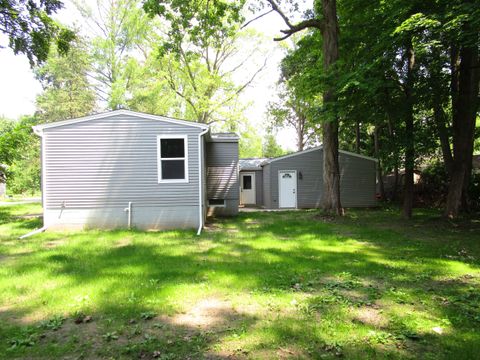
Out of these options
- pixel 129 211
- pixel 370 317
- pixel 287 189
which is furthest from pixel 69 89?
pixel 370 317

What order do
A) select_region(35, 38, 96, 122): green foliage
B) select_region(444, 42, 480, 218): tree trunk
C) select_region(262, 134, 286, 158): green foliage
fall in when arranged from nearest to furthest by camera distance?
1. select_region(444, 42, 480, 218): tree trunk
2. select_region(35, 38, 96, 122): green foliage
3. select_region(262, 134, 286, 158): green foliage

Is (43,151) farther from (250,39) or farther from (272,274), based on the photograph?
(250,39)

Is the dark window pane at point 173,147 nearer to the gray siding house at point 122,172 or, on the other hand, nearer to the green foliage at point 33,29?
the gray siding house at point 122,172

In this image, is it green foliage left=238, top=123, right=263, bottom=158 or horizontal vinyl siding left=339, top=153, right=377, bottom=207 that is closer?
horizontal vinyl siding left=339, top=153, right=377, bottom=207

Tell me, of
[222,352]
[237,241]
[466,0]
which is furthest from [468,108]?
[222,352]

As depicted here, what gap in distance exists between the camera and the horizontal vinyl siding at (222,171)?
1534cm

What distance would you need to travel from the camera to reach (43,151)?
34.7 feet

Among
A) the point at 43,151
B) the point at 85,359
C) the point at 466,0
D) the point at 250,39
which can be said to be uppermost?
the point at 250,39

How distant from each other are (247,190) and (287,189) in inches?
146

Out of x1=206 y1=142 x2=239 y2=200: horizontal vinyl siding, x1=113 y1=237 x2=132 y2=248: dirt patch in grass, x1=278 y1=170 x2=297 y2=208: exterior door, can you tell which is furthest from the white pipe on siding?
x1=278 y1=170 x2=297 y2=208: exterior door

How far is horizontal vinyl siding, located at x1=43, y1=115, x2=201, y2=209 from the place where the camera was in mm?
10680

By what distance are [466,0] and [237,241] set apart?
819 cm

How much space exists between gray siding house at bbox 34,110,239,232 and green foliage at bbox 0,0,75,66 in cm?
700

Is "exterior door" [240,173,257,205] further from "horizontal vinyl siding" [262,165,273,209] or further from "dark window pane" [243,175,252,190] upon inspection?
"horizontal vinyl siding" [262,165,273,209]
